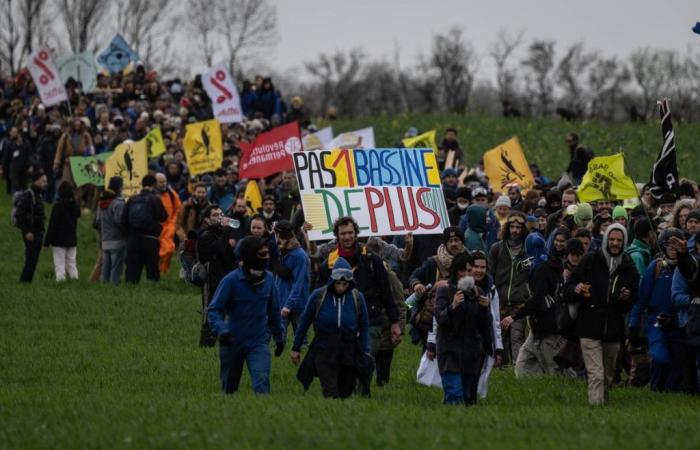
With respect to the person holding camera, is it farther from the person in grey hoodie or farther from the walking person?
the walking person

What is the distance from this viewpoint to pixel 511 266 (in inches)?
818

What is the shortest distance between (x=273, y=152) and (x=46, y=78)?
14092mm

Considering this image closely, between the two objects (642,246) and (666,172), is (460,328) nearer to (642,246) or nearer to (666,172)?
(642,246)

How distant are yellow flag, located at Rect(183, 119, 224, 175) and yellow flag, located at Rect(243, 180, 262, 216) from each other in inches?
181

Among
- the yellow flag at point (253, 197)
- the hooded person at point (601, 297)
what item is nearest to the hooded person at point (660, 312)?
the hooded person at point (601, 297)

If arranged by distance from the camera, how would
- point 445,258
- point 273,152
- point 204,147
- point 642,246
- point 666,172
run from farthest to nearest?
point 204,147 < point 273,152 < point 666,172 < point 642,246 < point 445,258

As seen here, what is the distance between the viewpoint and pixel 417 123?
60562 mm

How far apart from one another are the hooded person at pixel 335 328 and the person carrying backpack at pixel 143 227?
13.6 metres

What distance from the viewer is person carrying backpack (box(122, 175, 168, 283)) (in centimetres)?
2989

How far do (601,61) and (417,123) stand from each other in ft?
215

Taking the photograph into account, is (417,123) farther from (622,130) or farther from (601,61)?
(601,61)

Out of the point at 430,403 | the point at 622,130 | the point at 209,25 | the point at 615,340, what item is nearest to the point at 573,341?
the point at 615,340

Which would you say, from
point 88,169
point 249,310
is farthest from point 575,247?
point 88,169

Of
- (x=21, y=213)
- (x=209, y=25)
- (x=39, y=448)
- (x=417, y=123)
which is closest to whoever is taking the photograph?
(x=39, y=448)
